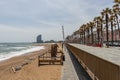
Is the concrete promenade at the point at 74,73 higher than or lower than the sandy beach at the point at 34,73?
higher

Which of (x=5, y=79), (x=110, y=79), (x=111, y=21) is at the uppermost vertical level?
(x=111, y=21)

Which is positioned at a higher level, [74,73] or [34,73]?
[74,73]

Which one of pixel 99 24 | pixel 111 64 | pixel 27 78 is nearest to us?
pixel 111 64

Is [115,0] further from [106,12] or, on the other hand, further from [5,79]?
[5,79]

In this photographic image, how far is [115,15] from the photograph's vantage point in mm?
75875

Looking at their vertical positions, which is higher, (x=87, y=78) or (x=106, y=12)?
(x=106, y=12)

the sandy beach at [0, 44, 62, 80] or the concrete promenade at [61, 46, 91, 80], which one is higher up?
the concrete promenade at [61, 46, 91, 80]

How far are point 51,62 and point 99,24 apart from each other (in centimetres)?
7363

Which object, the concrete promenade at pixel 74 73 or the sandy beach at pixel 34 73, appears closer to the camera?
the concrete promenade at pixel 74 73

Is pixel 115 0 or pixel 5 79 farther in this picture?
pixel 115 0

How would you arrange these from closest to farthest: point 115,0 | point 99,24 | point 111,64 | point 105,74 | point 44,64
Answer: point 111,64
point 105,74
point 44,64
point 115,0
point 99,24

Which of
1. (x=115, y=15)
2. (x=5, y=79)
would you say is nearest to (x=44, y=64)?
(x=5, y=79)

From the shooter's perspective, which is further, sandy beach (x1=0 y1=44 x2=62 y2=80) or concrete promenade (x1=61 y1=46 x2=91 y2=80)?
sandy beach (x1=0 y1=44 x2=62 y2=80)

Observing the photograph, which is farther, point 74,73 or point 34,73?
point 34,73
